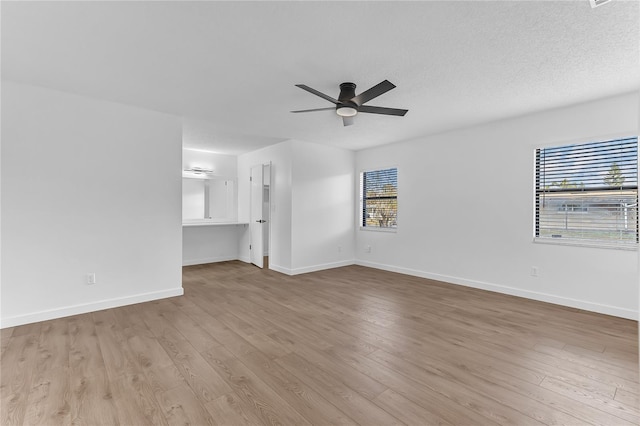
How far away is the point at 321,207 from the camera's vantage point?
236 inches

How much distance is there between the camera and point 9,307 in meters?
3.07

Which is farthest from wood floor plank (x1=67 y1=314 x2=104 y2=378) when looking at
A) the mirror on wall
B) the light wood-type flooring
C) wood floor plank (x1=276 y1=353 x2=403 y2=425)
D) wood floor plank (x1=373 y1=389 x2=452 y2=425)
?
the mirror on wall

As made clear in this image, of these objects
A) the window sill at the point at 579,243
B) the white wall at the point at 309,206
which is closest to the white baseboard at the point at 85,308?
the white wall at the point at 309,206

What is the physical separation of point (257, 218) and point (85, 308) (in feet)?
10.9

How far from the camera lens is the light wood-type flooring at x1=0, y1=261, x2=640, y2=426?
1792 millimetres

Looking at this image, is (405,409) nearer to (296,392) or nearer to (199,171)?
(296,392)

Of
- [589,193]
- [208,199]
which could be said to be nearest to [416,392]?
[589,193]

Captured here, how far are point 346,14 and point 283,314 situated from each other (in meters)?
2.97

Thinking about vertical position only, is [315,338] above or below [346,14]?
below

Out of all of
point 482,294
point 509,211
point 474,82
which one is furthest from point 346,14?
point 482,294

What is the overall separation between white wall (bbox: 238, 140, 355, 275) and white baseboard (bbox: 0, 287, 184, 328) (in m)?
2.08

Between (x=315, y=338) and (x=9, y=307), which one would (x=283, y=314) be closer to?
(x=315, y=338)

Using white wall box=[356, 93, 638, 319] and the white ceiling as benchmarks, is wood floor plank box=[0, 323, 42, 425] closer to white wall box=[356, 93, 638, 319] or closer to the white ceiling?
the white ceiling

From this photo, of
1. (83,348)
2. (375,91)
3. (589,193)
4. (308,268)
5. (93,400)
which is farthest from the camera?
(308,268)
